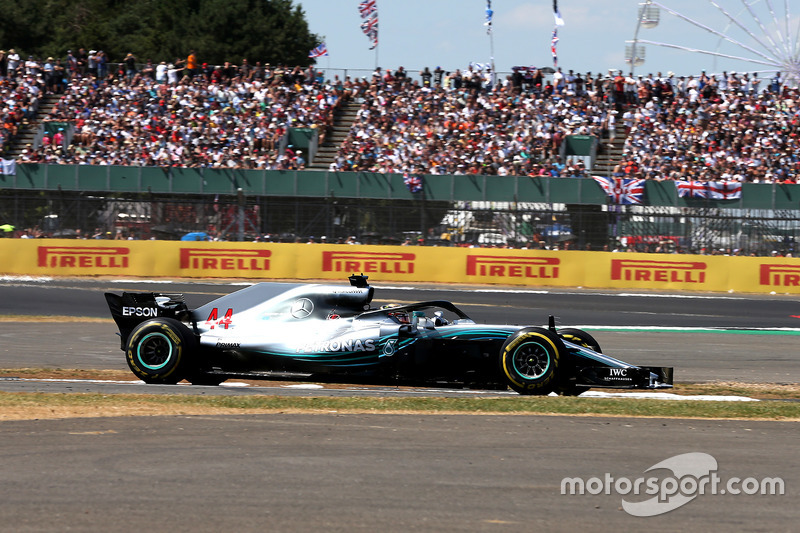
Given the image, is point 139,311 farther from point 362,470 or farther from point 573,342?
point 362,470

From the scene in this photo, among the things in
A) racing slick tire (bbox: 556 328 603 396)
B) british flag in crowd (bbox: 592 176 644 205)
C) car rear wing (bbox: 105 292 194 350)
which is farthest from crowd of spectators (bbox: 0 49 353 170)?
racing slick tire (bbox: 556 328 603 396)

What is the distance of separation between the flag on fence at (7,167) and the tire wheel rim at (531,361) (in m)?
26.4

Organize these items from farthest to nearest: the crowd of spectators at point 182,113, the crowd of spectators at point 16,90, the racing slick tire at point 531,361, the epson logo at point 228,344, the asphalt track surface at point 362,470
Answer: the crowd of spectators at point 16,90, the crowd of spectators at point 182,113, the epson logo at point 228,344, the racing slick tire at point 531,361, the asphalt track surface at point 362,470

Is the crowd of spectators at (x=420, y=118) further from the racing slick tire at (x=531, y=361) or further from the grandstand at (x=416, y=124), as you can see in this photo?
the racing slick tire at (x=531, y=361)

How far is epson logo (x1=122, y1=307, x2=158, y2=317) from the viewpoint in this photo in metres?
10.9

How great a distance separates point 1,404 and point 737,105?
29558 mm

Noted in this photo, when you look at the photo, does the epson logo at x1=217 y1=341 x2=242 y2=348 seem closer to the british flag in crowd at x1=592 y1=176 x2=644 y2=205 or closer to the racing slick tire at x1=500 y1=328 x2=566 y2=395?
the racing slick tire at x1=500 y1=328 x2=566 y2=395

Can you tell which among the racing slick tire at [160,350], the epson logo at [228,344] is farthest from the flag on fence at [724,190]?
the racing slick tire at [160,350]

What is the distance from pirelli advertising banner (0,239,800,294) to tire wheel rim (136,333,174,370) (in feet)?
51.5

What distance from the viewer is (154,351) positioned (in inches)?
421

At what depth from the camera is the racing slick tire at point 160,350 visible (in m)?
10.5

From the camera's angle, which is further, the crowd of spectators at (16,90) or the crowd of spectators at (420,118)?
the crowd of spectators at (16,90)

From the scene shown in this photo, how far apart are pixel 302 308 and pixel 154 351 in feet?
5.58

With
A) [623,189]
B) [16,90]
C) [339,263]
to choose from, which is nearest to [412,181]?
[339,263]
